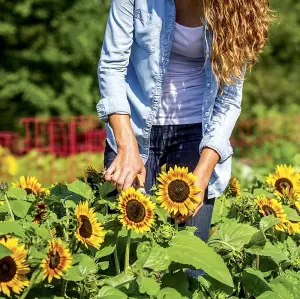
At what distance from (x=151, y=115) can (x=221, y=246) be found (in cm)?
50

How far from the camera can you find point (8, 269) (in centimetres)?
210

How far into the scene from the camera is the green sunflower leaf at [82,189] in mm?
2623

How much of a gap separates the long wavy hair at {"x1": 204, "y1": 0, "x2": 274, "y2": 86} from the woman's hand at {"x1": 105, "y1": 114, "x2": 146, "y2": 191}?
13.7 inches

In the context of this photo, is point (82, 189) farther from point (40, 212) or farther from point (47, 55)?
point (47, 55)

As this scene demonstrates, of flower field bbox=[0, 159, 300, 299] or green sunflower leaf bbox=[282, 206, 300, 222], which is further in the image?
green sunflower leaf bbox=[282, 206, 300, 222]

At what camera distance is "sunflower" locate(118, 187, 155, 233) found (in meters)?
2.33

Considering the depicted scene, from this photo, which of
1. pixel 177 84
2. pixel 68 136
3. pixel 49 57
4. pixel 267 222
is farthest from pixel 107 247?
pixel 49 57

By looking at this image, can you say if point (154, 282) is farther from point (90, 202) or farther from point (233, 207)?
point (233, 207)

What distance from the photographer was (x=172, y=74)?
115 inches

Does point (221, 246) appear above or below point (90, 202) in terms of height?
below

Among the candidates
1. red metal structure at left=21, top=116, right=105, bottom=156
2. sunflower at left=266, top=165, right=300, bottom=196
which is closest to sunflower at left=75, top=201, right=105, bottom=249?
sunflower at left=266, top=165, right=300, bottom=196

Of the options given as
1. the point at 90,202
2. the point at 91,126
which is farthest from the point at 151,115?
the point at 91,126

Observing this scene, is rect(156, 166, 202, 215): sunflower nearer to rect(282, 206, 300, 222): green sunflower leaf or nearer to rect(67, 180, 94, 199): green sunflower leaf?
rect(67, 180, 94, 199): green sunflower leaf

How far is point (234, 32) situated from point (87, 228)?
2.82 ft
